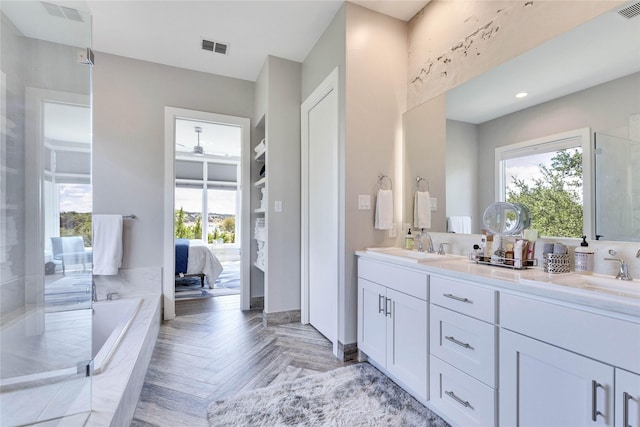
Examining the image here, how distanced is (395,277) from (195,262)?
345 centimetres

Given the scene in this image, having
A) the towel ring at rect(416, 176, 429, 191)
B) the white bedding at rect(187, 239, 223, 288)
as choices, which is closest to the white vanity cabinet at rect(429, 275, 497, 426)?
the towel ring at rect(416, 176, 429, 191)

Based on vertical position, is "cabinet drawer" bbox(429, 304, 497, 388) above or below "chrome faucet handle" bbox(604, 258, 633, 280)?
below

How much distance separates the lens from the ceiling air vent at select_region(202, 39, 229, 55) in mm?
2799

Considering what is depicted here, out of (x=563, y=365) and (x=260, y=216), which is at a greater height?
(x=260, y=216)

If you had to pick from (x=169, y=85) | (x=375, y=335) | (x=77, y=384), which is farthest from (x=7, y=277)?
(x=169, y=85)

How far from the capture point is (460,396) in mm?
1396

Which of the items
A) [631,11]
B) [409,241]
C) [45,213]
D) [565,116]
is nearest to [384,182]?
[409,241]

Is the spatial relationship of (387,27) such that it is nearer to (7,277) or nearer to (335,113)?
(335,113)

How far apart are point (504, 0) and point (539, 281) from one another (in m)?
1.69

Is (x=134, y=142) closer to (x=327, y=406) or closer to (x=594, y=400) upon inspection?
(x=327, y=406)

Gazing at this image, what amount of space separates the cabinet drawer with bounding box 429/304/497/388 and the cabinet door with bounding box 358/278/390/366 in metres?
0.40

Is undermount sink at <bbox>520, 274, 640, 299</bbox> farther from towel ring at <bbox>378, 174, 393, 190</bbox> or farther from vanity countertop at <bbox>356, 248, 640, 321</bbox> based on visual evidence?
towel ring at <bbox>378, 174, 393, 190</bbox>

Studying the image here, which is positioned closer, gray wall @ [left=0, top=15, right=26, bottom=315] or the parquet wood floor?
gray wall @ [left=0, top=15, right=26, bottom=315]

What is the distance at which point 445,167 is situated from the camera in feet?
7.03
